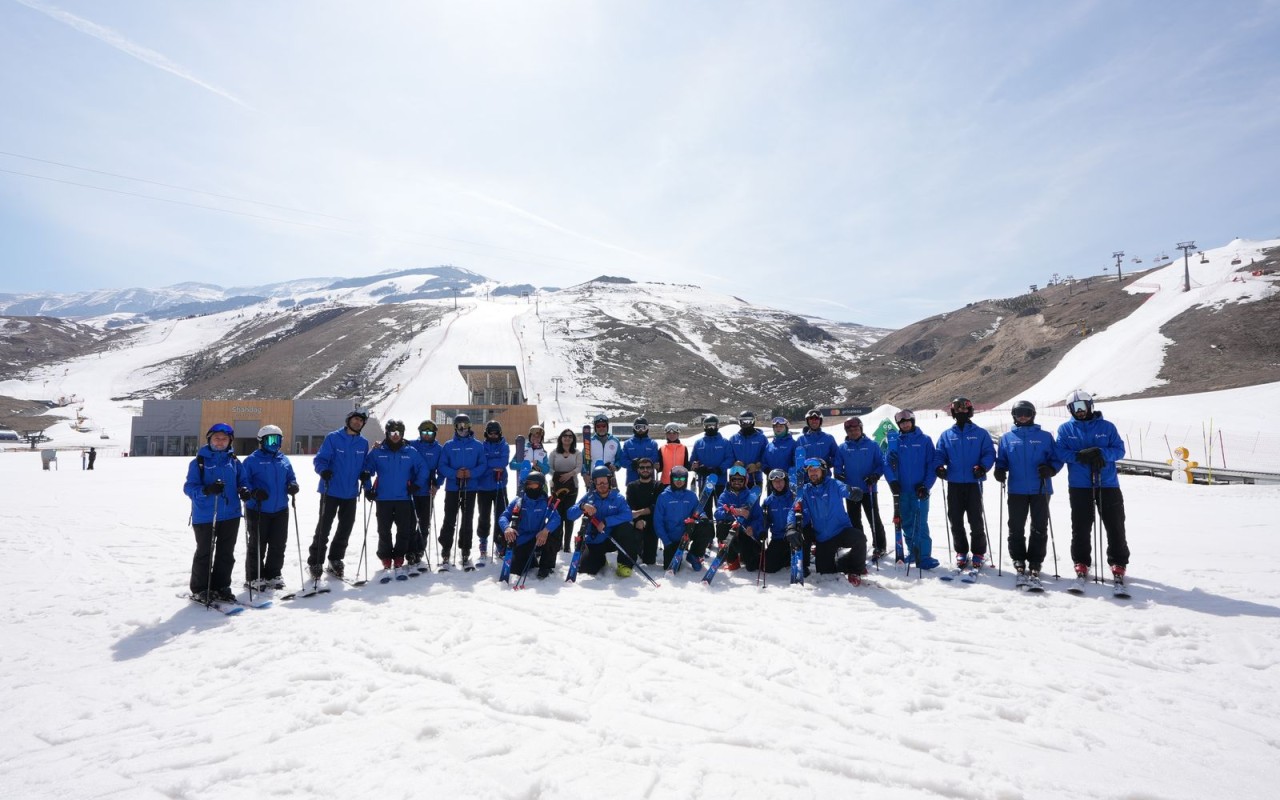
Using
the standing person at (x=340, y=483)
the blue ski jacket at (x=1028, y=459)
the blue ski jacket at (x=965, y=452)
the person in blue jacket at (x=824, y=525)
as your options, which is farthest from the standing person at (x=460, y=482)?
the blue ski jacket at (x=1028, y=459)

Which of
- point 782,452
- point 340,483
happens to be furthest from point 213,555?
point 782,452

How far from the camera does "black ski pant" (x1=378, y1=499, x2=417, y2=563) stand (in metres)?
8.32

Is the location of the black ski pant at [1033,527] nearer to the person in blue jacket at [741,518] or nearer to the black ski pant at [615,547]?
the person in blue jacket at [741,518]

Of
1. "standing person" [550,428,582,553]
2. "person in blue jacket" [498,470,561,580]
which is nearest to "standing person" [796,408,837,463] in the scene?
"standing person" [550,428,582,553]

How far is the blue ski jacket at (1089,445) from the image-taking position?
7.25m

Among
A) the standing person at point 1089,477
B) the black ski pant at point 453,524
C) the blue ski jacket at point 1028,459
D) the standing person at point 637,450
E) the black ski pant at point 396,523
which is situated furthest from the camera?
the standing person at point 637,450

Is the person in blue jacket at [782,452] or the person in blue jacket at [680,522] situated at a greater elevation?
the person in blue jacket at [782,452]

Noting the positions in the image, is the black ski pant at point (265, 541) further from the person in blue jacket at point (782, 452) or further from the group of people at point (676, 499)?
the person in blue jacket at point (782, 452)

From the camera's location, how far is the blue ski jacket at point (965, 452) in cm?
792

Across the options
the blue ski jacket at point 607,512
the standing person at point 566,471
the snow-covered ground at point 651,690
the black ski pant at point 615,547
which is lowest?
the snow-covered ground at point 651,690

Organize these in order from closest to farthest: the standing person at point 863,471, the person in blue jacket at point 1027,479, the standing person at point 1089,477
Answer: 1. the standing person at point 1089,477
2. the person in blue jacket at point 1027,479
3. the standing person at point 863,471

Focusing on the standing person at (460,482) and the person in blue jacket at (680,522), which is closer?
the person in blue jacket at (680,522)

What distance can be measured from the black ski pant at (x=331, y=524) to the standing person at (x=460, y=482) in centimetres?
131

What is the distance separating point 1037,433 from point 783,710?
18.8 feet
